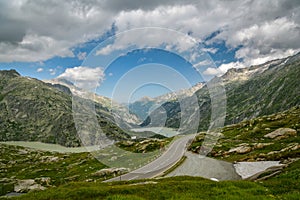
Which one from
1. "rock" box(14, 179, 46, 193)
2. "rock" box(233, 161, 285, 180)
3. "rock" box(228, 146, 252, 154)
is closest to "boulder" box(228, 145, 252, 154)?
"rock" box(228, 146, 252, 154)

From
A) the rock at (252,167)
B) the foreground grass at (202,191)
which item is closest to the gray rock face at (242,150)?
the rock at (252,167)

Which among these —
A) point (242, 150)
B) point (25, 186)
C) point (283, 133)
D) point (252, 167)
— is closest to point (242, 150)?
point (242, 150)

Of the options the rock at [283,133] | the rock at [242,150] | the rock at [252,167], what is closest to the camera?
the rock at [252,167]

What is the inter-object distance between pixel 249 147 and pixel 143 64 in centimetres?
6504

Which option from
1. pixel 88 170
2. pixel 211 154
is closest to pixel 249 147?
pixel 211 154

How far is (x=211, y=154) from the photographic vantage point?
318 ft

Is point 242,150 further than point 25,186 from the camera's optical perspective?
Yes

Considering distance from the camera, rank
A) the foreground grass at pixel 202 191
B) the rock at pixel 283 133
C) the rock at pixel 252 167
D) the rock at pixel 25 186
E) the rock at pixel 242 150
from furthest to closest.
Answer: the rock at pixel 283 133
the rock at pixel 242 150
the rock at pixel 25 186
the rock at pixel 252 167
the foreground grass at pixel 202 191

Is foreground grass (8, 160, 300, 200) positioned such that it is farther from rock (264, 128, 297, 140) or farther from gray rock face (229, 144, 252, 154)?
rock (264, 128, 297, 140)

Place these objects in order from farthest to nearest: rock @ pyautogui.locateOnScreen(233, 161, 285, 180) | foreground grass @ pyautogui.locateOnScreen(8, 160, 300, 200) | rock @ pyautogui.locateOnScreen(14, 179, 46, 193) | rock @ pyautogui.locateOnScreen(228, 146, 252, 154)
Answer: rock @ pyautogui.locateOnScreen(228, 146, 252, 154)
rock @ pyautogui.locateOnScreen(14, 179, 46, 193)
rock @ pyautogui.locateOnScreen(233, 161, 285, 180)
foreground grass @ pyautogui.locateOnScreen(8, 160, 300, 200)

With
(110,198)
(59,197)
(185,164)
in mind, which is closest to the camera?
(110,198)

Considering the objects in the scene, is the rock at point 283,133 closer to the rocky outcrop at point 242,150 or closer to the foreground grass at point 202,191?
the rocky outcrop at point 242,150

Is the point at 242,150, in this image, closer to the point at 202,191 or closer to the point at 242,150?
the point at 242,150

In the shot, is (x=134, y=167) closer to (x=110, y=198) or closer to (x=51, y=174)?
(x=51, y=174)
